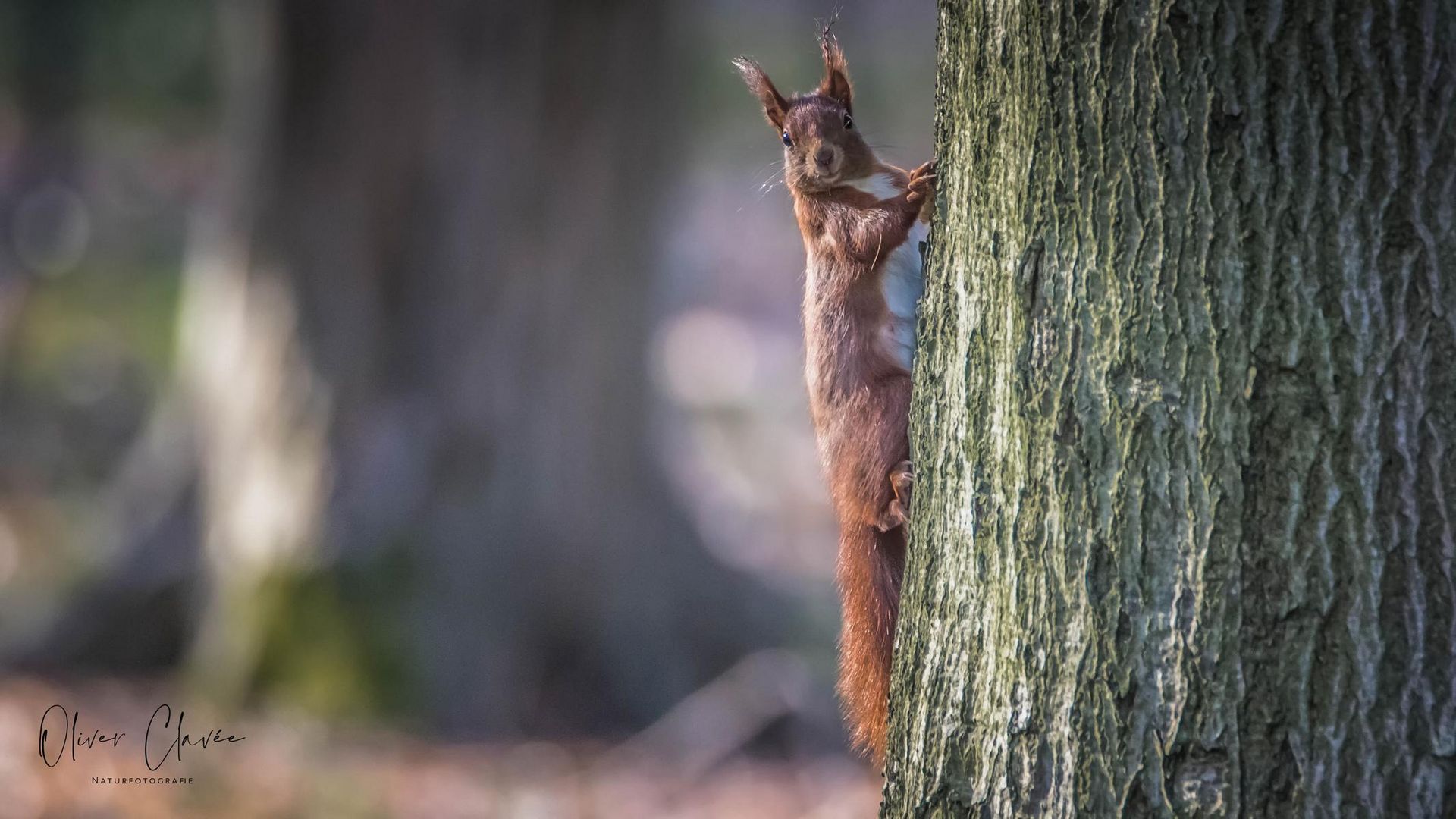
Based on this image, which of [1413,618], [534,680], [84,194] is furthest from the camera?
[84,194]

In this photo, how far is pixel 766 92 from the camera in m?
2.78

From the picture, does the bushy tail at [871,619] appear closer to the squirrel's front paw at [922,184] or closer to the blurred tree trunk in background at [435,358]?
the squirrel's front paw at [922,184]

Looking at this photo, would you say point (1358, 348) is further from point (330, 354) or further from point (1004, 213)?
point (330, 354)

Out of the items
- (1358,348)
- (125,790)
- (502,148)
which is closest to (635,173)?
(502,148)

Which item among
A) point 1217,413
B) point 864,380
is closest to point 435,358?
point 864,380

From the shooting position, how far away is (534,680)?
20.0 feet

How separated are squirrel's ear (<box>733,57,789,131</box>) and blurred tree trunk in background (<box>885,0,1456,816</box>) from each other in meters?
0.91

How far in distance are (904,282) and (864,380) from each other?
0.23 m

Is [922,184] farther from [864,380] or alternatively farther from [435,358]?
[435,358]

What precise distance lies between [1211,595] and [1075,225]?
58 centimetres

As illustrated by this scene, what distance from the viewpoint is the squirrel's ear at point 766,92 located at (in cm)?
277

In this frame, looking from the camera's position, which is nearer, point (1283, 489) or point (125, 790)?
point (1283, 489)

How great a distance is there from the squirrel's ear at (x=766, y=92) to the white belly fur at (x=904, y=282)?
1.54 feet

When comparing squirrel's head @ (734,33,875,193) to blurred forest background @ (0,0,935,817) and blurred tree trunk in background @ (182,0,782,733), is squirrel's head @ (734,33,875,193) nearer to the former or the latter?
blurred forest background @ (0,0,935,817)
